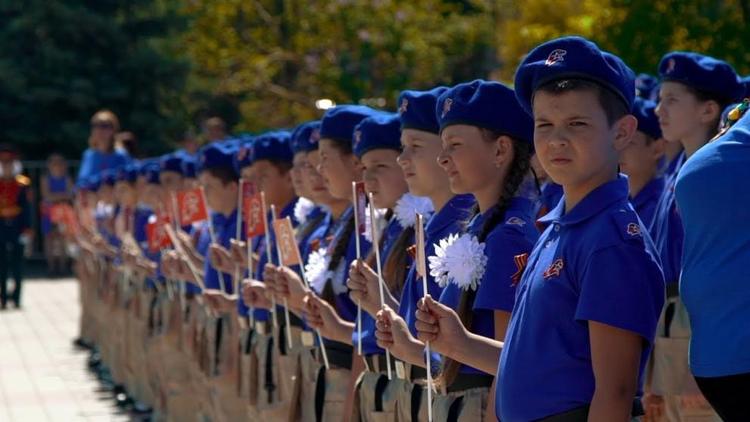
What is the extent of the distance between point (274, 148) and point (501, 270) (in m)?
3.62

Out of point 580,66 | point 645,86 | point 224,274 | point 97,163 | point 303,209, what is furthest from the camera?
point 97,163

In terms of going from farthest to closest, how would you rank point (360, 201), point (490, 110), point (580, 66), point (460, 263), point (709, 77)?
1. point (709, 77)
2. point (360, 201)
3. point (490, 110)
4. point (460, 263)
5. point (580, 66)

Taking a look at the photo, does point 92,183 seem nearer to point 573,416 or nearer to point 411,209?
point 411,209

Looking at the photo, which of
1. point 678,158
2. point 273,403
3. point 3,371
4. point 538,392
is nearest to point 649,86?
point 678,158

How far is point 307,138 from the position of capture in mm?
6938

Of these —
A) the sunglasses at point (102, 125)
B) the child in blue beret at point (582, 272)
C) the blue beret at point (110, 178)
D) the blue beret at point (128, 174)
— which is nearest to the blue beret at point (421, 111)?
the child in blue beret at point (582, 272)

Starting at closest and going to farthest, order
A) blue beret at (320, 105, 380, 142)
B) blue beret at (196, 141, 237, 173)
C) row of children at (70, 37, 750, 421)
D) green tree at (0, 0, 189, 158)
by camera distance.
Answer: row of children at (70, 37, 750, 421)
blue beret at (320, 105, 380, 142)
blue beret at (196, 141, 237, 173)
green tree at (0, 0, 189, 158)

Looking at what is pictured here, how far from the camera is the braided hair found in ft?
14.6

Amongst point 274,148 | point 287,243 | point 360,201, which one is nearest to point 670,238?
point 360,201

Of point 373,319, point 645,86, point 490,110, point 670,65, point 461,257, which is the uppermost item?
point 645,86

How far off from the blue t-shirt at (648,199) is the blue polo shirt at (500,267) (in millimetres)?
2162

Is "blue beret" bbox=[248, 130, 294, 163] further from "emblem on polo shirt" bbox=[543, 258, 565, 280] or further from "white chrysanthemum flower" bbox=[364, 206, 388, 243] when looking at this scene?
"emblem on polo shirt" bbox=[543, 258, 565, 280]

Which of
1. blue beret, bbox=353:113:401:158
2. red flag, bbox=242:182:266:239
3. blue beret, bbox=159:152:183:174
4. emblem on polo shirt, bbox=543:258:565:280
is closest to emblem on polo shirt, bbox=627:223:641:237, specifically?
emblem on polo shirt, bbox=543:258:565:280

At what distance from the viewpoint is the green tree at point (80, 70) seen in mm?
27500
